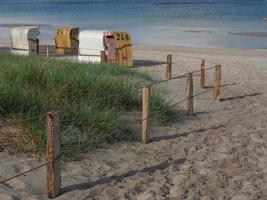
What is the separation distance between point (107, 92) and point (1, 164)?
10.4ft

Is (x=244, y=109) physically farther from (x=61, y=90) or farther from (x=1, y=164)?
(x=1, y=164)

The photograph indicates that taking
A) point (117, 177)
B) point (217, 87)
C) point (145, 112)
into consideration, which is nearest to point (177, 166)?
point (117, 177)

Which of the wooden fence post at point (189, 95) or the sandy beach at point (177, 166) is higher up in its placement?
the wooden fence post at point (189, 95)

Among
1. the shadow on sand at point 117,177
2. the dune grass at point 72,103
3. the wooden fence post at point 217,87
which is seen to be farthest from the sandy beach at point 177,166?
the wooden fence post at point 217,87

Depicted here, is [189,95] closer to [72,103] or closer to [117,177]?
[72,103]

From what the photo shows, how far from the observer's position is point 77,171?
6.46 metres

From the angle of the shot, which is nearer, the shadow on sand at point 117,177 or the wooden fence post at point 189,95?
the shadow on sand at point 117,177

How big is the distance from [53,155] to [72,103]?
2.81 metres

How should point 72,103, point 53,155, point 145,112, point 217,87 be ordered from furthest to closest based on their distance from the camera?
point 217,87
point 72,103
point 145,112
point 53,155

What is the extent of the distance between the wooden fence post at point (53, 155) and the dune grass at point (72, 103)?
1229mm

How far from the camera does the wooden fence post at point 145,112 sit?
25.2 feet

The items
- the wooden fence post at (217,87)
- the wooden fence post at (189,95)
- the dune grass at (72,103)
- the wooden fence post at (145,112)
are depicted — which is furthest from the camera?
the wooden fence post at (217,87)

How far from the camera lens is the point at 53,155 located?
548cm

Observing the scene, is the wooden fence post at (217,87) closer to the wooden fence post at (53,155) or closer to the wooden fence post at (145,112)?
the wooden fence post at (145,112)
